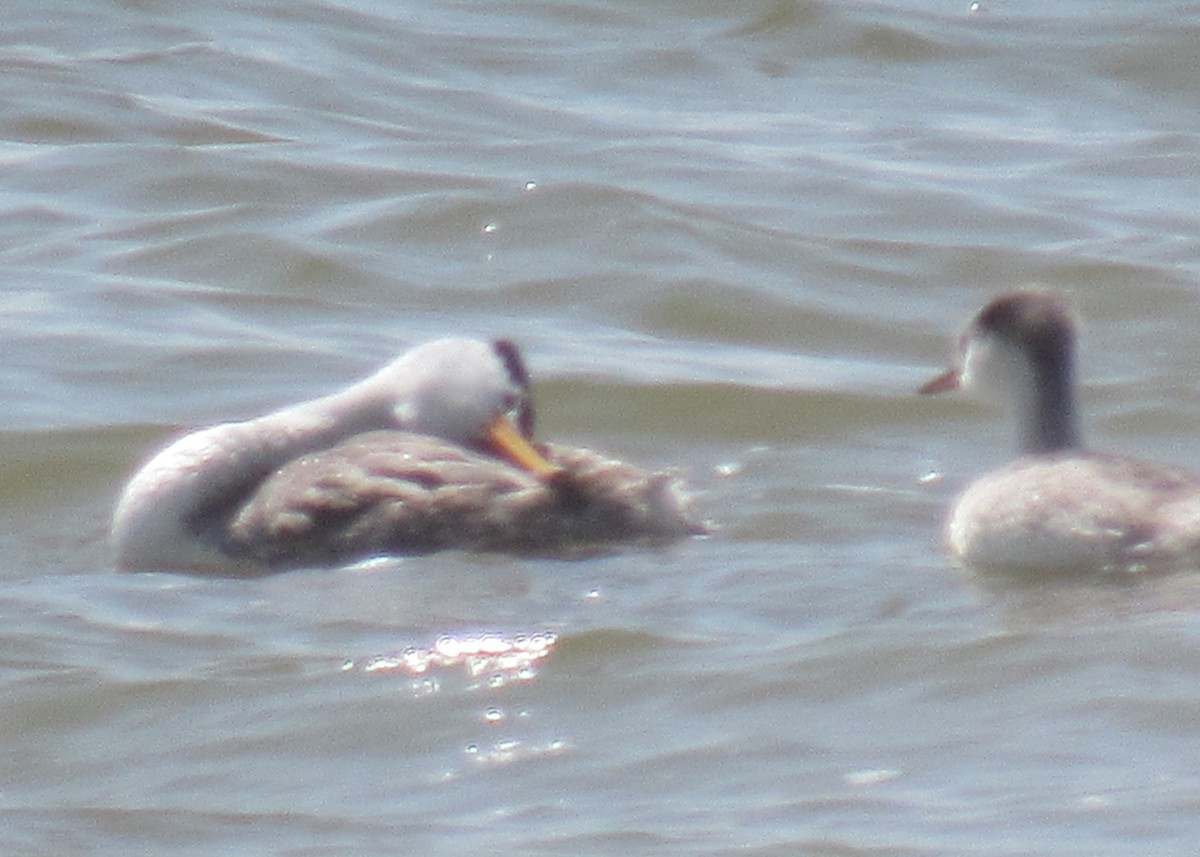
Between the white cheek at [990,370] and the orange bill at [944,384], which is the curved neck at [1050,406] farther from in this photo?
the orange bill at [944,384]

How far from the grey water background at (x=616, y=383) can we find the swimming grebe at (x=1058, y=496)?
0.12m

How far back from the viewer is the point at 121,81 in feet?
59.4

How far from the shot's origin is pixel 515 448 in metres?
9.61

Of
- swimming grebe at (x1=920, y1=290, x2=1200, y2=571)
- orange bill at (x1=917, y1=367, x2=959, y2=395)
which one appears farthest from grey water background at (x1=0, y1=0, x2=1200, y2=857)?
orange bill at (x1=917, y1=367, x2=959, y2=395)

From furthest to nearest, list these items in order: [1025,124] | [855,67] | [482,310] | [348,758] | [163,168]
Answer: [855,67]
[1025,124]
[163,168]
[482,310]
[348,758]

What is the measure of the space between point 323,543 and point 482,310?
4303 mm

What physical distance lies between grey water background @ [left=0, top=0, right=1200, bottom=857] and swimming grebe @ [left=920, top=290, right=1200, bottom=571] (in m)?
0.12

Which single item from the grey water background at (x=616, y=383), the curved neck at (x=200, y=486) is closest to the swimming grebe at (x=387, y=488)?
the curved neck at (x=200, y=486)

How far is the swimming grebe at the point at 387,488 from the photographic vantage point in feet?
29.6

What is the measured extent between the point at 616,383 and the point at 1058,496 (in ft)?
11.6

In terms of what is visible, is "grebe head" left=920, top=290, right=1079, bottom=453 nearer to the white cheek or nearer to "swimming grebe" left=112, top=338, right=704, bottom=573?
the white cheek

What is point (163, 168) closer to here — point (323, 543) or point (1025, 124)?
point (1025, 124)

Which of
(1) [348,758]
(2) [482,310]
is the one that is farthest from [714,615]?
(2) [482,310]

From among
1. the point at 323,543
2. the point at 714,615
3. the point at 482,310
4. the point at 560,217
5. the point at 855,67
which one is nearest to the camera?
the point at 714,615
